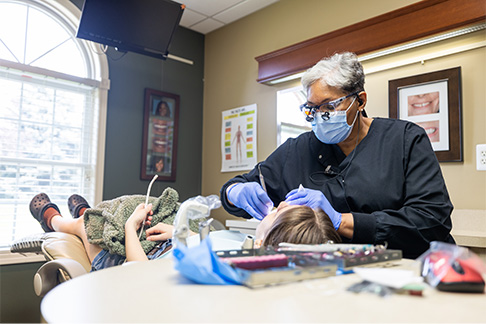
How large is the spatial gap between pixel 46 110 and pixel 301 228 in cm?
275

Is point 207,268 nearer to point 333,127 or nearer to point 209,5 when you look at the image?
point 333,127

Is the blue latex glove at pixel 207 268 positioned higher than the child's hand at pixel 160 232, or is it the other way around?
the blue latex glove at pixel 207 268

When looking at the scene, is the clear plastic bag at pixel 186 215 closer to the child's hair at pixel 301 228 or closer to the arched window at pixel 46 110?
Result: the child's hair at pixel 301 228

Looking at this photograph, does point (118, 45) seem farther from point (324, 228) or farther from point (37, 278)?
point (324, 228)

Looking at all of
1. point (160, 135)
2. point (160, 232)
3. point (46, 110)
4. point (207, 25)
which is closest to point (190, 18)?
point (207, 25)

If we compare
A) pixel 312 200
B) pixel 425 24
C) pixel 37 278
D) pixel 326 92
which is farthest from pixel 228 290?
pixel 425 24

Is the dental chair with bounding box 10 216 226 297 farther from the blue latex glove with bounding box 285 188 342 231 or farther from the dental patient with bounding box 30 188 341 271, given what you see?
the blue latex glove with bounding box 285 188 342 231

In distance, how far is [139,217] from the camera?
183 centimetres

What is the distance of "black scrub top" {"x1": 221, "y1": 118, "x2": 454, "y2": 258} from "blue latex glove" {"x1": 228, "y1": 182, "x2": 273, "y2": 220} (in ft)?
0.37

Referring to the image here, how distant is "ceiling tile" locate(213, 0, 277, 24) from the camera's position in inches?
139

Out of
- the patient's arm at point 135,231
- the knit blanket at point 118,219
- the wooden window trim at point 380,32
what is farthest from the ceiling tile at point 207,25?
the patient's arm at point 135,231

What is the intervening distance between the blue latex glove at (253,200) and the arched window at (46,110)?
7.10 feet

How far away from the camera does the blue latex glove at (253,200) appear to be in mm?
1459

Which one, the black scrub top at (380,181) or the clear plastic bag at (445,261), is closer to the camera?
the clear plastic bag at (445,261)
